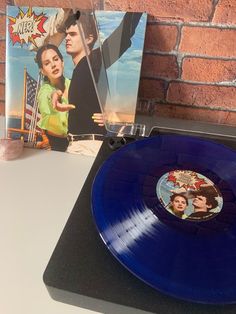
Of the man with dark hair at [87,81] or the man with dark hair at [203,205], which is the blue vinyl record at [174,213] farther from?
the man with dark hair at [87,81]

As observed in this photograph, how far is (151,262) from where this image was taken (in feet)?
1.41

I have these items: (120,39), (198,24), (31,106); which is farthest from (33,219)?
(198,24)

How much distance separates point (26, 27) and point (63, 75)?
141 mm

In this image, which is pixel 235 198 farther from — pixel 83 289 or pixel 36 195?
pixel 36 195

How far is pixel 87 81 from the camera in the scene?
2.46 feet

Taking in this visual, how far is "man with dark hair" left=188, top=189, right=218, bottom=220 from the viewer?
0.50 m

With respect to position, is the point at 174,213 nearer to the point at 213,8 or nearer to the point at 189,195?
the point at 189,195

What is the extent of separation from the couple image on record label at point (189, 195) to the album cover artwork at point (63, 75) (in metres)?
0.25

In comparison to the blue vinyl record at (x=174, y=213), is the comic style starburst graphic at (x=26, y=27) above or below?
above

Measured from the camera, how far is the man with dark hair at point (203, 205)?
0.50 m

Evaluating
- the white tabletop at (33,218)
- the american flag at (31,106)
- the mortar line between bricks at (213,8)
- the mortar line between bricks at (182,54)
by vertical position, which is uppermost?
the mortar line between bricks at (213,8)

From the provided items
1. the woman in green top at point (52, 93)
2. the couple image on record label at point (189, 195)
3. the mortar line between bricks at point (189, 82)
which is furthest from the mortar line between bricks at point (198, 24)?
the couple image on record label at point (189, 195)

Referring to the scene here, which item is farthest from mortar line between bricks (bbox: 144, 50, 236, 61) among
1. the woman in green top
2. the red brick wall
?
the woman in green top

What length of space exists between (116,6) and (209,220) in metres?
0.50
